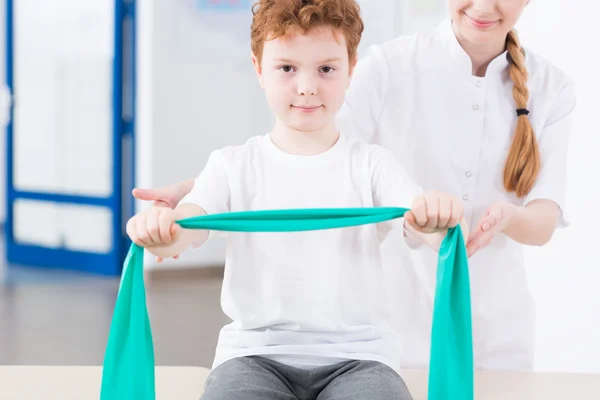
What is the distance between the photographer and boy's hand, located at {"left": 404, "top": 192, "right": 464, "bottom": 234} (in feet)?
4.21

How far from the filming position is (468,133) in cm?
184

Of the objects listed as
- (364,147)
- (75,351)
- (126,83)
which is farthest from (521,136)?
(126,83)

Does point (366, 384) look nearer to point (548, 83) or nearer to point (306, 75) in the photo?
point (306, 75)

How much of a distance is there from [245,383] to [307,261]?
235 mm

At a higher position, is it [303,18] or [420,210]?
[303,18]

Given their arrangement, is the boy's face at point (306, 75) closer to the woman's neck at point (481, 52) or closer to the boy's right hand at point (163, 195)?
the boy's right hand at point (163, 195)

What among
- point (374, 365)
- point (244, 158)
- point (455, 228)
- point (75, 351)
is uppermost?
point (244, 158)

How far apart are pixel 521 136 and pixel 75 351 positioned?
9.05 feet

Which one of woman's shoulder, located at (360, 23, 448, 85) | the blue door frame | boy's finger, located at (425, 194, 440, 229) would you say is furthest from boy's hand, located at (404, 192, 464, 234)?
the blue door frame

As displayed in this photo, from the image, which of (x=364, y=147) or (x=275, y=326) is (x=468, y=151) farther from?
(x=275, y=326)

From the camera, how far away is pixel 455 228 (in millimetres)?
1326

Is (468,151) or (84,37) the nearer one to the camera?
(468,151)

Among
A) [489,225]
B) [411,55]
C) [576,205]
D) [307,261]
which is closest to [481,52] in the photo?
[411,55]

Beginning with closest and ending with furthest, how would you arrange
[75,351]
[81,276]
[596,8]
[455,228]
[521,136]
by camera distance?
[455,228] < [521,136] < [596,8] < [75,351] < [81,276]
